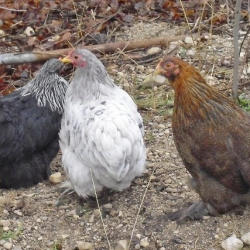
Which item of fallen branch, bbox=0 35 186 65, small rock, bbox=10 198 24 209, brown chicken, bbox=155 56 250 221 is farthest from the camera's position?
fallen branch, bbox=0 35 186 65

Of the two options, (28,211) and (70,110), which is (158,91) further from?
(28,211)

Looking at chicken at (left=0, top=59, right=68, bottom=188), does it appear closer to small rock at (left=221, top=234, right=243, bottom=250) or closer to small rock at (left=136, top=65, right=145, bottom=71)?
small rock at (left=136, top=65, right=145, bottom=71)

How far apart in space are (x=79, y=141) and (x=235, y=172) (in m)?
1.19

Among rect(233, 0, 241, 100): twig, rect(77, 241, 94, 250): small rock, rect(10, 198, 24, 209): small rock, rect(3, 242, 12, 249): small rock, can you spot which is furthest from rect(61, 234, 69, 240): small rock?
rect(233, 0, 241, 100): twig

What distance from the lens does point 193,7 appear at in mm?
7602

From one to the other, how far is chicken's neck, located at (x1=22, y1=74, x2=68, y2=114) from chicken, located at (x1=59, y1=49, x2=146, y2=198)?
0.51 m

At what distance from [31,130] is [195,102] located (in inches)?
65.3

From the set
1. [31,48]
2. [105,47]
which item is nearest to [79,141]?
[105,47]

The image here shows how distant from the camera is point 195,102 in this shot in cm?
418

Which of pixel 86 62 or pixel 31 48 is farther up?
pixel 86 62

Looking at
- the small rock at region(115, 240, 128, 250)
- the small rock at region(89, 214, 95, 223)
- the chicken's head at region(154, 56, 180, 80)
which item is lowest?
the small rock at region(89, 214, 95, 223)

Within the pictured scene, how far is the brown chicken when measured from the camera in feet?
13.6

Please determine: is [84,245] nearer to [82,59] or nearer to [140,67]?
[82,59]

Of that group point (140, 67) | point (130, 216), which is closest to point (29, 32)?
point (140, 67)
